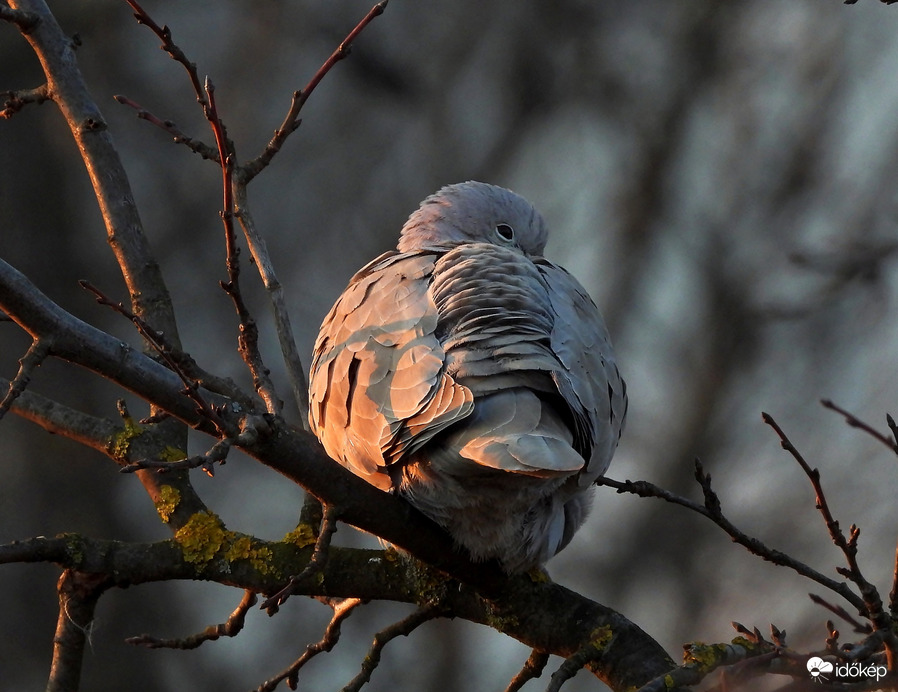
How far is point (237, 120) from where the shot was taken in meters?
9.25

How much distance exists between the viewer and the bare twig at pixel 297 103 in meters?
2.43

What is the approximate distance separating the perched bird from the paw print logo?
546 millimetres

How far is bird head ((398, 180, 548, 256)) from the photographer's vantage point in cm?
397

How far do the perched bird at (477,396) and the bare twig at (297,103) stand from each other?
1.52 feet

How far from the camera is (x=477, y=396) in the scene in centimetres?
236

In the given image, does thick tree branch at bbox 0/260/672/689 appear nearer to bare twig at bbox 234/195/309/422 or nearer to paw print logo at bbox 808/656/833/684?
bare twig at bbox 234/195/309/422

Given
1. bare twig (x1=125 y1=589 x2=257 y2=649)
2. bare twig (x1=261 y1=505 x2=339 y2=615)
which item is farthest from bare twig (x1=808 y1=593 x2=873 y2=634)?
bare twig (x1=125 y1=589 x2=257 y2=649)

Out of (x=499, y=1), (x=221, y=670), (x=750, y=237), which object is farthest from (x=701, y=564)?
(x=499, y=1)

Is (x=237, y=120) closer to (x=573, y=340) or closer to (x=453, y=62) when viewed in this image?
(x=453, y=62)

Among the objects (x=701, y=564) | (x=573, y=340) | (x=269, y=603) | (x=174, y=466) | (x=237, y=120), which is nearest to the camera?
(x=174, y=466)

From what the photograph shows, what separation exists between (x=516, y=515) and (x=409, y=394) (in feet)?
1.32

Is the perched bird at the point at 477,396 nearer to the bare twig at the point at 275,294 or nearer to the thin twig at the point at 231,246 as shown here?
the bare twig at the point at 275,294

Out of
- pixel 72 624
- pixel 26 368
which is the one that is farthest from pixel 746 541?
pixel 72 624

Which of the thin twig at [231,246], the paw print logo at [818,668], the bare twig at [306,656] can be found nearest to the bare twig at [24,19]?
the thin twig at [231,246]
